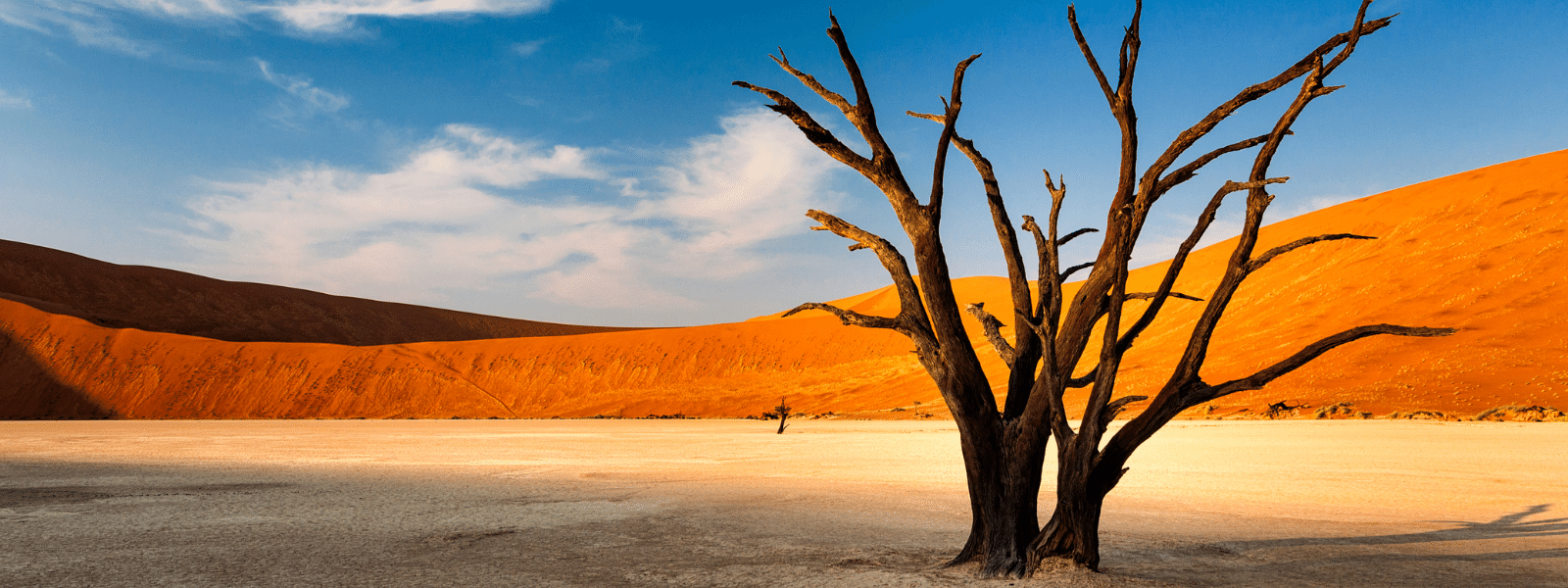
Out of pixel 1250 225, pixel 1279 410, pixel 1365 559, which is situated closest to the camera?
pixel 1250 225

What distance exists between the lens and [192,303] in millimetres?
99250

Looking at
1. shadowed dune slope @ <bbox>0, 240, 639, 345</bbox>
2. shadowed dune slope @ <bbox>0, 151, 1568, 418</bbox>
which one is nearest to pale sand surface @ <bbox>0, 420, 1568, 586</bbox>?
shadowed dune slope @ <bbox>0, 151, 1568, 418</bbox>

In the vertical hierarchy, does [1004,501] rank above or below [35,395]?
above

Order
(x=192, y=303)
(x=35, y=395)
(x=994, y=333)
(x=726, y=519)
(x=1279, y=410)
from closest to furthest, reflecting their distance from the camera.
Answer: (x=994, y=333) < (x=726, y=519) < (x=1279, y=410) < (x=35, y=395) < (x=192, y=303)

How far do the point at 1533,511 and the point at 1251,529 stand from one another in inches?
138

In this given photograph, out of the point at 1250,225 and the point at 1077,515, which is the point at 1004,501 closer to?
the point at 1077,515

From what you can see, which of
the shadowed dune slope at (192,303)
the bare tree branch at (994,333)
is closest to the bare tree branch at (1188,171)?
the bare tree branch at (994,333)

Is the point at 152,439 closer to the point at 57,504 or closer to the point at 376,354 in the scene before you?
the point at 57,504

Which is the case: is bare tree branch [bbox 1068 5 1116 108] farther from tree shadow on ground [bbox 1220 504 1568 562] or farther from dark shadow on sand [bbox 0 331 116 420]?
dark shadow on sand [bbox 0 331 116 420]

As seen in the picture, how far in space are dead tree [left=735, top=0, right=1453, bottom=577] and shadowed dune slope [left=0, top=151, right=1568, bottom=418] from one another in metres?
30.4

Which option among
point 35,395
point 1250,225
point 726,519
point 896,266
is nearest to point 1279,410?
point 726,519

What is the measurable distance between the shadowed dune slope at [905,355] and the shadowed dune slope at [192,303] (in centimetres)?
2499

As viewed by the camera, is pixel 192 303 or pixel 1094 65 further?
pixel 192 303

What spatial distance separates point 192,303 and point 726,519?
112 meters
